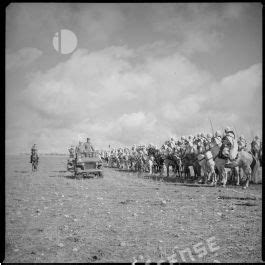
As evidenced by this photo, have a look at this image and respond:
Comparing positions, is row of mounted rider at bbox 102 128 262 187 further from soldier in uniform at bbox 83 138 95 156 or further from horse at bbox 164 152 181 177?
soldier in uniform at bbox 83 138 95 156

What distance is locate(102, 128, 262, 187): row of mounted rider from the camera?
15.4 metres

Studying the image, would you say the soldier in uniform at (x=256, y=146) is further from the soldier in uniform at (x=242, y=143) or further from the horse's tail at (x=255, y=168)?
the soldier in uniform at (x=242, y=143)

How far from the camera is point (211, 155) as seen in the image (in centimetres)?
1705

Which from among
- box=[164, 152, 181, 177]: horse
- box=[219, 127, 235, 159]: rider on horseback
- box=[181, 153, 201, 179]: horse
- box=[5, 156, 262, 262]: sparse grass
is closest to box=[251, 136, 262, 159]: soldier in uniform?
box=[219, 127, 235, 159]: rider on horseback

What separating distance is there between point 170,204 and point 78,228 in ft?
13.0

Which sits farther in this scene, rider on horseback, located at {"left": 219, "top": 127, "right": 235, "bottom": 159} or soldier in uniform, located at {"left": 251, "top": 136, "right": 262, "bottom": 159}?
soldier in uniform, located at {"left": 251, "top": 136, "right": 262, "bottom": 159}

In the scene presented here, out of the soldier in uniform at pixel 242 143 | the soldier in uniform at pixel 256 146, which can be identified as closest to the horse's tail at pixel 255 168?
the soldier in uniform at pixel 256 146

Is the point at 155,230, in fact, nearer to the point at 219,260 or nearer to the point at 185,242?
the point at 185,242

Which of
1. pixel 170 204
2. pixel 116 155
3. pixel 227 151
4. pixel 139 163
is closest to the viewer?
pixel 170 204

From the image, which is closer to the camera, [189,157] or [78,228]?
[78,228]
